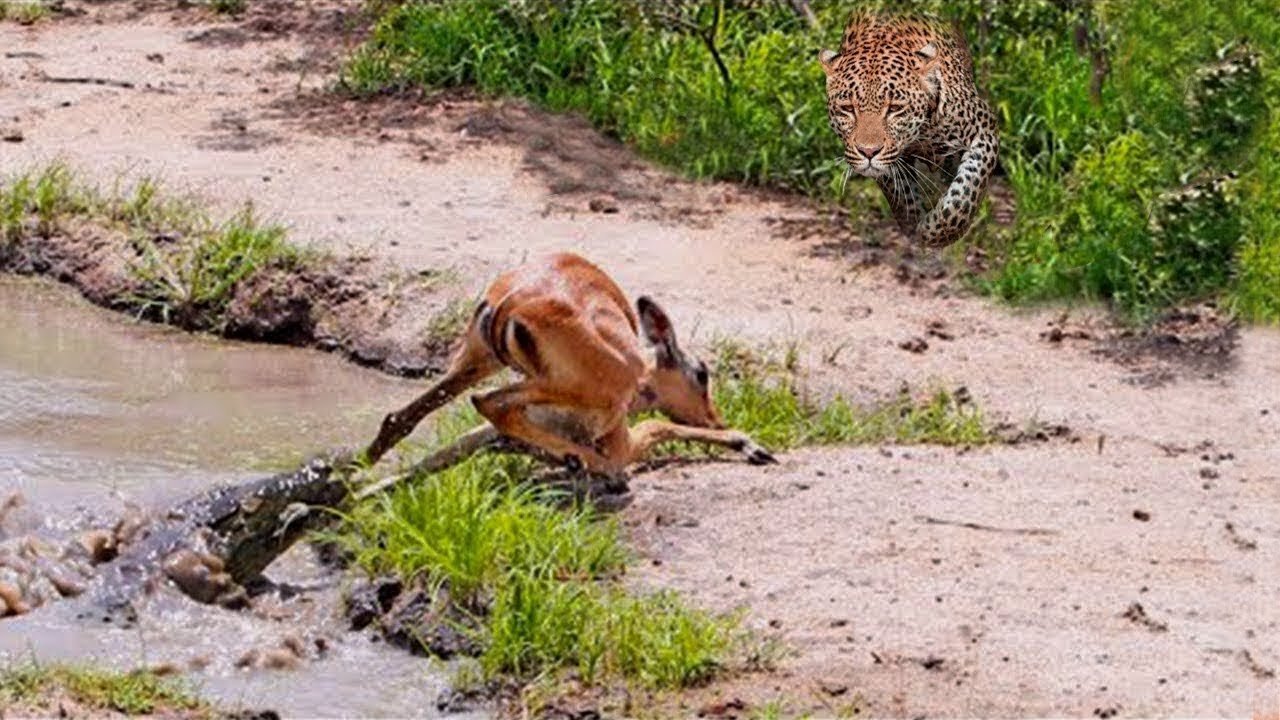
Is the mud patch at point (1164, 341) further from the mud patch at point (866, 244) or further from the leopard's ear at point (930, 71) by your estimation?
the leopard's ear at point (930, 71)

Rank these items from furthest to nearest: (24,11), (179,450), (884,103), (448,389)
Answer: (24,11) < (884,103) < (179,450) < (448,389)

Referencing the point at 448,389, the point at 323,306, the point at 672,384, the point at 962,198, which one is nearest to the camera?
the point at 448,389

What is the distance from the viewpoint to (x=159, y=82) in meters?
14.0

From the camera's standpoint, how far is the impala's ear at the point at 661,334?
30.8ft

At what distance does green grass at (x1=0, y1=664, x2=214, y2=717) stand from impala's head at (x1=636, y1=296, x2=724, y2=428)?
8.13ft

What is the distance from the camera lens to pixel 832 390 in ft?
33.4

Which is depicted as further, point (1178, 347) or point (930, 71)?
point (930, 71)

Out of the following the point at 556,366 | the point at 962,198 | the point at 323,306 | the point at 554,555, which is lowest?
the point at 323,306


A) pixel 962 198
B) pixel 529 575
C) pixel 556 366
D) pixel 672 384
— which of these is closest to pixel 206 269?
pixel 672 384

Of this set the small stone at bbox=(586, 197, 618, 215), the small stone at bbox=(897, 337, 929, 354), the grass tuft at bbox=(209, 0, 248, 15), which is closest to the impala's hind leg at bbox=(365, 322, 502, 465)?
the small stone at bbox=(897, 337, 929, 354)

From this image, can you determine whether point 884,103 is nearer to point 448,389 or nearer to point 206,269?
point 448,389

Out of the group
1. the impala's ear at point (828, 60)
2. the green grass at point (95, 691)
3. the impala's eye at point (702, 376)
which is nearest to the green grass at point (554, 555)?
the impala's eye at point (702, 376)

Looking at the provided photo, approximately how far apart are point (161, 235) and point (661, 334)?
117 inches

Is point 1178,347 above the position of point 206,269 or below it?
above
